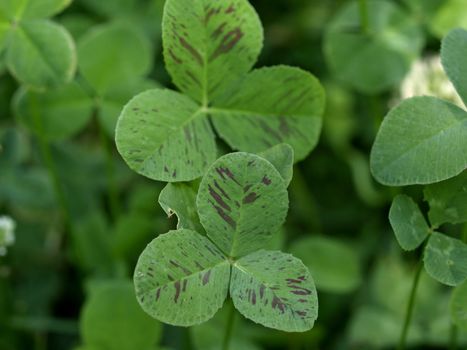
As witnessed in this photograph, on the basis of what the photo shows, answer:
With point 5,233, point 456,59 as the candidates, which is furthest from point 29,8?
point 456,59

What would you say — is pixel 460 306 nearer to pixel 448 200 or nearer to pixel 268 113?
pixel 448 200

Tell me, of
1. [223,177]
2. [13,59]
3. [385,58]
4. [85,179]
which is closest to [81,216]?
[85,179]

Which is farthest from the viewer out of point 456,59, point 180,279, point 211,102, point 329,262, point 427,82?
point 427,82

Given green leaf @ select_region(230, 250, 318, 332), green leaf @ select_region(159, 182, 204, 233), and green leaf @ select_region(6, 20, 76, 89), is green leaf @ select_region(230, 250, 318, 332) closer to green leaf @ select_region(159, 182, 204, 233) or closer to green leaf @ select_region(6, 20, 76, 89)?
green leaf @ select_region(159, 182, 204, 233)

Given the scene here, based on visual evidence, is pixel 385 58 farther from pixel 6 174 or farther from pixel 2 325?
pixel 2 325

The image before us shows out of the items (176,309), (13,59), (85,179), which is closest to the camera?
(176,309)

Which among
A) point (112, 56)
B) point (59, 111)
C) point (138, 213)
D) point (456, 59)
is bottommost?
point (138, 213)
